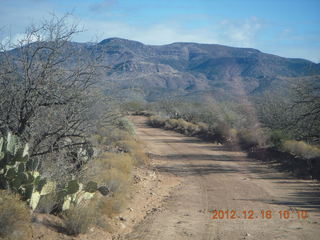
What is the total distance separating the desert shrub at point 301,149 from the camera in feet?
52.6

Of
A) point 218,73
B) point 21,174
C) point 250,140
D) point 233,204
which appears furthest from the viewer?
point 218,73

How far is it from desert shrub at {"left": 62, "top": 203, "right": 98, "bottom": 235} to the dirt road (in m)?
1.12

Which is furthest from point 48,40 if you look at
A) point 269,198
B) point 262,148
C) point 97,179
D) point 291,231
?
point 262,148

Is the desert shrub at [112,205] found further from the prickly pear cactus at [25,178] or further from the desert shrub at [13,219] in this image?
the desert shrub at [13,219]

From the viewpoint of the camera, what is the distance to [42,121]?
26.5ft

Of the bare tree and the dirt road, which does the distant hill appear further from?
the bare tree

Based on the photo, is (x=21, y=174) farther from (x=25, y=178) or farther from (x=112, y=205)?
(x=112, y=205)

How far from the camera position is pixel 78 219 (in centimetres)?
703

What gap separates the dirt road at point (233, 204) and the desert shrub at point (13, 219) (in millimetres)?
2536

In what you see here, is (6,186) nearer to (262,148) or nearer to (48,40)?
(48,40)

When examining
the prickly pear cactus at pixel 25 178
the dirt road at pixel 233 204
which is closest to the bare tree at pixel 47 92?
the prickly pear cactus at pixel 25 178

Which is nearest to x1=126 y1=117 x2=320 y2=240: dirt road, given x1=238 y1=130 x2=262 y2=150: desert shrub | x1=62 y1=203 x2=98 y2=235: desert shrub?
x1=62 y1=203 x2=98 y2=235: desert shrub

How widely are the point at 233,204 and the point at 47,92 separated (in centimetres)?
598
